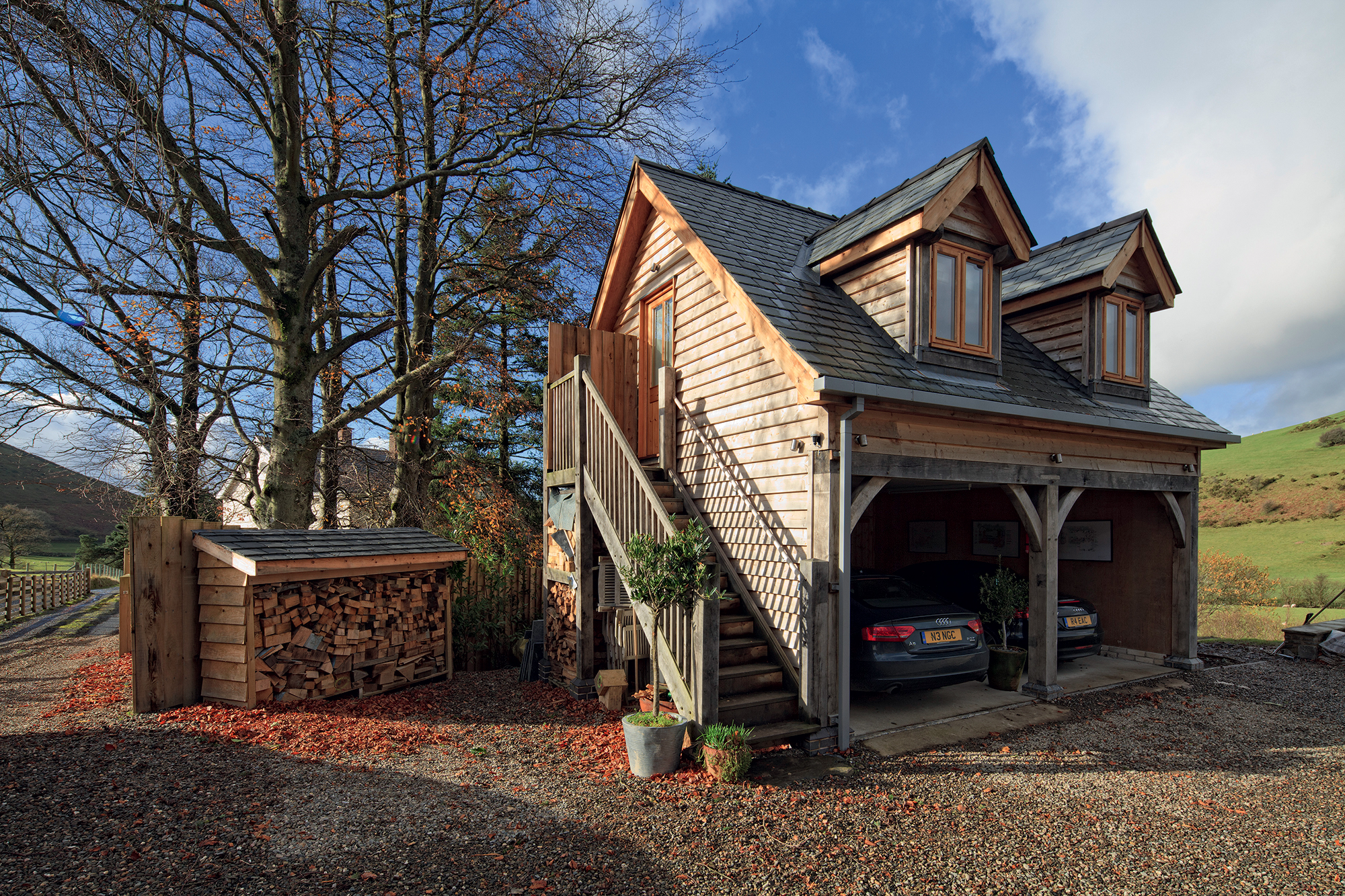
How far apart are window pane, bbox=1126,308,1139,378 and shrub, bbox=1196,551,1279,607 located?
Answer: 10843 mm

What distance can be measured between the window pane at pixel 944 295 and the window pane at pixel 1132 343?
4.07 meters

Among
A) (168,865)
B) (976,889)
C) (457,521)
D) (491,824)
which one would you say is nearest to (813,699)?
(976,889)

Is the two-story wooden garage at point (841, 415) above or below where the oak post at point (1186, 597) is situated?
above

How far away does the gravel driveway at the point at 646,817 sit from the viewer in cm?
383

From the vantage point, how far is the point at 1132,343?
32.3 ft

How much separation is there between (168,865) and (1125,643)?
39.5 ft

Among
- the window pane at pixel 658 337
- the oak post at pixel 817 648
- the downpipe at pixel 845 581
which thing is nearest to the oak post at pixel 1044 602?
the downpipe at pixel 845 581

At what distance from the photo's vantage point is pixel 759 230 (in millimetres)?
9000

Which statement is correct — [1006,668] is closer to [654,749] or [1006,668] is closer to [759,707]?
[759,707]

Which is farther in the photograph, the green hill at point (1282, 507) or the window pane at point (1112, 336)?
the green hill at point (1282, 507)

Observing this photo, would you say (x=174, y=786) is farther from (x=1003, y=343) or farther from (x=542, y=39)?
(x=542, y=39)

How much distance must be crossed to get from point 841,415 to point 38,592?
959 inches

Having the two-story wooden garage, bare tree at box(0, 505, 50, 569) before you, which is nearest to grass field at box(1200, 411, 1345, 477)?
the two-story wooden garage

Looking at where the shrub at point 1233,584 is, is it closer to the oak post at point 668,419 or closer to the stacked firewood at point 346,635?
the oak post at point 668,419
